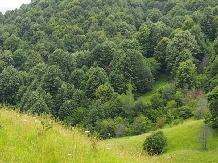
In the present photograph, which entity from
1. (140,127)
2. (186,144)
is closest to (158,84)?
(140,127)

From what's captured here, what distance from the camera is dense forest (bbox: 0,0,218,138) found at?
243ft

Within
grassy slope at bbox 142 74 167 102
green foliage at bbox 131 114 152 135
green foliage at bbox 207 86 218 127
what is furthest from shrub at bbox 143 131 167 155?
grassy slope at bbox 142 74 167 102

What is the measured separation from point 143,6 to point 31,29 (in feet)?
225

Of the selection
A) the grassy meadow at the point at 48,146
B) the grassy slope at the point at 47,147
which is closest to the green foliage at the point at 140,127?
the grassy meadow at the point at 48,146

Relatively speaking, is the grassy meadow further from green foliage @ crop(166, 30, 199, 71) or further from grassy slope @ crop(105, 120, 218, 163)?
green foliage @ crop(166, 30, 199, 71)

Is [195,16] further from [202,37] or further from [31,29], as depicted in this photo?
[31,29]

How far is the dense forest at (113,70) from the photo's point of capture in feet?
243

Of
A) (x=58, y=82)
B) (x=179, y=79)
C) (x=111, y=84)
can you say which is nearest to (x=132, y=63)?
(x=111, y=84)

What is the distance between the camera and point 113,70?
9612 centimetres

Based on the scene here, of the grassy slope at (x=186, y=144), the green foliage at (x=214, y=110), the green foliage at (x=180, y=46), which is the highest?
the green foliage at (x=180, y=46)

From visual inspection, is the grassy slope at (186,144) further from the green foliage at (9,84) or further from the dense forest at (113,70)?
the green foliage at (9,84)

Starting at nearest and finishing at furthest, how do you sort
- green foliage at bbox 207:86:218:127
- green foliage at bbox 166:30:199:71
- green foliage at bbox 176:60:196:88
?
green foliage at bbox 207:86:218:127
green foliage at bbox 176:60:196:88
green foliage at bbox 166:30:199:71

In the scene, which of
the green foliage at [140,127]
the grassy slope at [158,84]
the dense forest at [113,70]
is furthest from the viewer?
the grassy slope at [158,84]

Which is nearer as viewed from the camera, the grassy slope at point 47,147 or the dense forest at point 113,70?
the grassy slope at point 47,147
